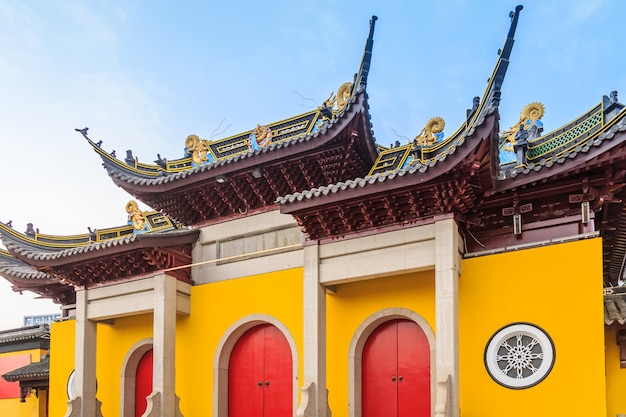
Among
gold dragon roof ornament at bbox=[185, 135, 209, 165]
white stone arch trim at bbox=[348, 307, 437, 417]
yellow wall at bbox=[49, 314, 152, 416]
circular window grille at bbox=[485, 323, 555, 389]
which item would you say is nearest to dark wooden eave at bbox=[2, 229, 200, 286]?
yellow wall at bbox=[49, 314, 152, 416]

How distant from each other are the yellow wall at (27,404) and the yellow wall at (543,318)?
11.4 m

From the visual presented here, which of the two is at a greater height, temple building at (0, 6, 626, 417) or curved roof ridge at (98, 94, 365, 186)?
curved roof ridge at (98, 94, 365, 186)

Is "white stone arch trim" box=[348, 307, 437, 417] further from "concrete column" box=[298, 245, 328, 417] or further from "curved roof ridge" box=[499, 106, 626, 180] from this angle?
"curved roof ridge" box=[499, 106, 626, 180]

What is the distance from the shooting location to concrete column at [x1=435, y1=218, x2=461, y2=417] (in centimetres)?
838

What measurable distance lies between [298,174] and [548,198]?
4205 mm

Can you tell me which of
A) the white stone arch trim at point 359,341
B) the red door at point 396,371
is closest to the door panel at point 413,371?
the red door at point 396,371

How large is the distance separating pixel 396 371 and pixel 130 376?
5731 mm

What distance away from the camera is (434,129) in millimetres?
10656

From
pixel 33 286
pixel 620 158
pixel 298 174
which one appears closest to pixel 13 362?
pixel 33 286

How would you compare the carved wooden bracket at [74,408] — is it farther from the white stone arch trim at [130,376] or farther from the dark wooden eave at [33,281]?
the dark wooden eave at [33,281]

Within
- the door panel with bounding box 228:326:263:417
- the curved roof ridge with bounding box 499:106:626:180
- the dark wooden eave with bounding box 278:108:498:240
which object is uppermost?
the curved roof ridge with bounding box 499:106:626:180

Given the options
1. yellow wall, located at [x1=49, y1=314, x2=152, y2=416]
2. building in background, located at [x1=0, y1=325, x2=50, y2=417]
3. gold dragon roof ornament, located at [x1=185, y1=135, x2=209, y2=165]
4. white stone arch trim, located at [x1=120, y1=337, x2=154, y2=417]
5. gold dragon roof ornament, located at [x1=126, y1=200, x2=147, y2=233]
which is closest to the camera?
gold dragon roof ornament, located at [x1=185, y1=135, x2=209, y2=165]

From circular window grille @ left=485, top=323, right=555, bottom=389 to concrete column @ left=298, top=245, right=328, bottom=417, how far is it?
241 centimetres

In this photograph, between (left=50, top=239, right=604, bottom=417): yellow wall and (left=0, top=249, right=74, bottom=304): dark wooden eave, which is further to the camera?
(left=0, top=249, right=74, bottom=304): dark wooden eave
